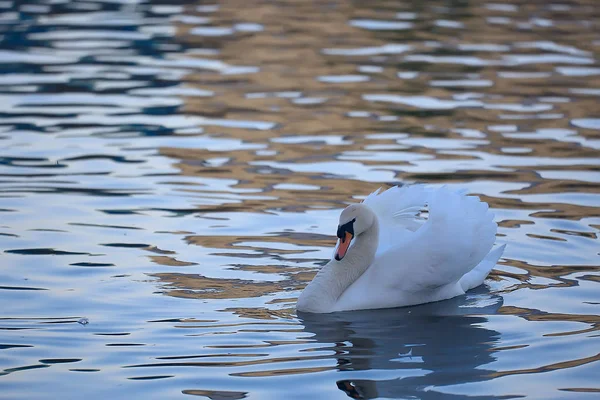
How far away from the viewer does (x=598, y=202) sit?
11031 mm

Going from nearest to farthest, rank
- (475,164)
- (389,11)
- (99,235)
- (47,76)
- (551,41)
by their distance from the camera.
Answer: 1. (99,235)
2. (475,164)
3. (47,76)
4. (551,41)
5. (389,11)

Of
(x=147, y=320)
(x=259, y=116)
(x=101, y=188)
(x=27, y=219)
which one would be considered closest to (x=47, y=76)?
(x=259, y=116)

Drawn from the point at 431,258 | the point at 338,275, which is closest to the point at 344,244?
the point at 338,275

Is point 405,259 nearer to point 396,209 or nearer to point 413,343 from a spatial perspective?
point 396,209

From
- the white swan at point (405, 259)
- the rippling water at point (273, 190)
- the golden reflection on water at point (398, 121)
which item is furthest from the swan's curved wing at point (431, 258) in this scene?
the golden reflection on water at point (398, 121)

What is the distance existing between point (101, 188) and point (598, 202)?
4813mm

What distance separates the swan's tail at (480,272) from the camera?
28.7ft

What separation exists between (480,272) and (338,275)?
1.20 meters

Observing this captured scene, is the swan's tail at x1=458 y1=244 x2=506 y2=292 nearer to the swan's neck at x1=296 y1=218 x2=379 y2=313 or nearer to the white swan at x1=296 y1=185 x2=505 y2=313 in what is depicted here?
the white swan at x1=296 y1=185 x2=505 y2=313

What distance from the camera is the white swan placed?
8.11 m

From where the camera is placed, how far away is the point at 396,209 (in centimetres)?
873

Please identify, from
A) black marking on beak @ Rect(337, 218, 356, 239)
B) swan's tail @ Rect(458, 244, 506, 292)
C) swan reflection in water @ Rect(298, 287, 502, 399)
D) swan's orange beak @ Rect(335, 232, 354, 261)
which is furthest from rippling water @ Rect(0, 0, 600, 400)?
black marking on beak @ Rect(337, 218, 356, 239)

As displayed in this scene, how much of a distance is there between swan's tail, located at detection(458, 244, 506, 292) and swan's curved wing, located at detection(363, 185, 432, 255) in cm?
52

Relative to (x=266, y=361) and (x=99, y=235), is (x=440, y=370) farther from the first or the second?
(x=99, y=235)
